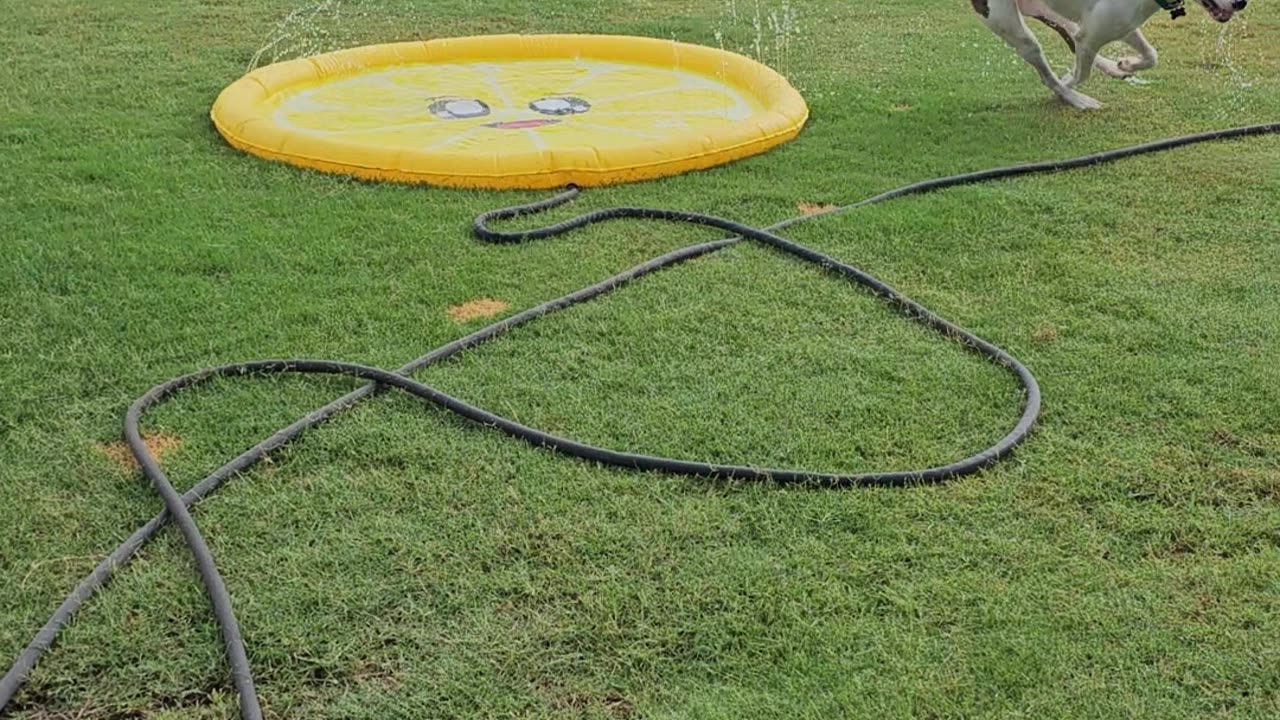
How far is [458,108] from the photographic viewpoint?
579 cm

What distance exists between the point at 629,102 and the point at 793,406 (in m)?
3.20

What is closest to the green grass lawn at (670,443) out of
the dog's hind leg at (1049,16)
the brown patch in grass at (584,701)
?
the brown patch in grass at (584,701)

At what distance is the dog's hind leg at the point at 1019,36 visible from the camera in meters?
5.52

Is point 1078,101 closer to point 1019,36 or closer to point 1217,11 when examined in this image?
point 1019,36

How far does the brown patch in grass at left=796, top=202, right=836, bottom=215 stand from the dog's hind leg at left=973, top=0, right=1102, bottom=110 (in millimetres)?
1640

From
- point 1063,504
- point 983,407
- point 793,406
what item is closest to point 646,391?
point 793,406

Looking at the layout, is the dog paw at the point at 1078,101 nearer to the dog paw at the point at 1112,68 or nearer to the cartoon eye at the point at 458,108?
the dog paw at the point at 1112,68

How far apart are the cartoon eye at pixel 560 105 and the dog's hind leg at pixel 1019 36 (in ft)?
6.25

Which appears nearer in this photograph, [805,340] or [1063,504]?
[1063,504]

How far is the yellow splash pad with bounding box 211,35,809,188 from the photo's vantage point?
478 centimetres

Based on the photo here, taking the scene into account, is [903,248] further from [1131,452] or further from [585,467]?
[585,467]

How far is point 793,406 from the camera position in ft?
10.2

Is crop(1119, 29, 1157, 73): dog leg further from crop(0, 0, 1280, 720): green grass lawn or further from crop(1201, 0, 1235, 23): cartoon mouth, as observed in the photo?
crop(0, 0, 1280, 720): green grass lawn

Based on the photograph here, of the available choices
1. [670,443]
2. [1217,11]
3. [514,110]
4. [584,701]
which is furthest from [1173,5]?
[584,701]
